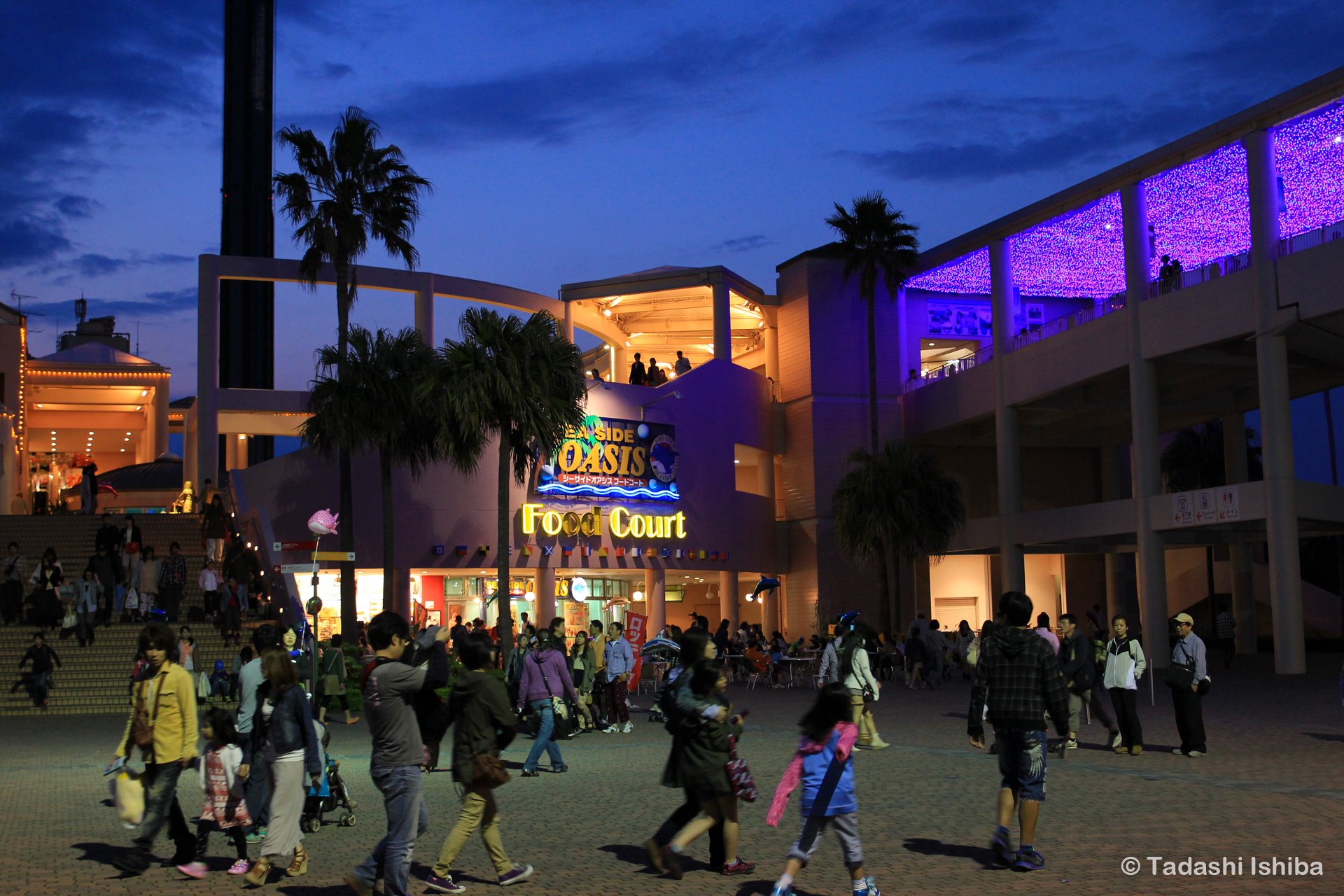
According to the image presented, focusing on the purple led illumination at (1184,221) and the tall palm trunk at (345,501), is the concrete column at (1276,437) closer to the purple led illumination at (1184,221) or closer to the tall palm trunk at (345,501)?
the purple led illumination at (1184,221)

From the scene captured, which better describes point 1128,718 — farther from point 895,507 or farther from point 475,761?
point 895,507

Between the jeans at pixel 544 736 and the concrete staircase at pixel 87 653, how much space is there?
9.34m

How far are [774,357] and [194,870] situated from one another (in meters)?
34.0

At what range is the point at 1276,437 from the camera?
2680cm

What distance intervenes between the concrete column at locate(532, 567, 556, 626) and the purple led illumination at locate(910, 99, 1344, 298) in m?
16.0

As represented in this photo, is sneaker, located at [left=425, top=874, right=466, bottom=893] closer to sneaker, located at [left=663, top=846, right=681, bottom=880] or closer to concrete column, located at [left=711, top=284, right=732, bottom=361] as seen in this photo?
sneaker, located at [left=663, top=846, right=681, bottom=880]

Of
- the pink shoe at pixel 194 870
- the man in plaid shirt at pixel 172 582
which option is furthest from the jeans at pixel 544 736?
the man in plaid shirt at pixel 172 582

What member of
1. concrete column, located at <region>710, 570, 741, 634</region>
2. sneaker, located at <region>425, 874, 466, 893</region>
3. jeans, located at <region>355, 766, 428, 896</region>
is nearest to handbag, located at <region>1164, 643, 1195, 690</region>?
sneaker, located at <region>425, 874, 466, 893</region>

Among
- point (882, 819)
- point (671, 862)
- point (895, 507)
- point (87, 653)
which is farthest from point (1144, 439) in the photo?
point (671, 862)

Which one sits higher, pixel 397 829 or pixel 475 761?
pixel 475 761

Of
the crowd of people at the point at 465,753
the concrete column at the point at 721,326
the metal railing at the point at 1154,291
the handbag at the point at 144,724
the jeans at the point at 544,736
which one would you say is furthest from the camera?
the concrete column at the point at 721,326

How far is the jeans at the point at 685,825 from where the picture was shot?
7.67m

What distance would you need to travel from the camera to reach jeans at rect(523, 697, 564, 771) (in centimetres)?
1283

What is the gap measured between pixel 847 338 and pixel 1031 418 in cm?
629
